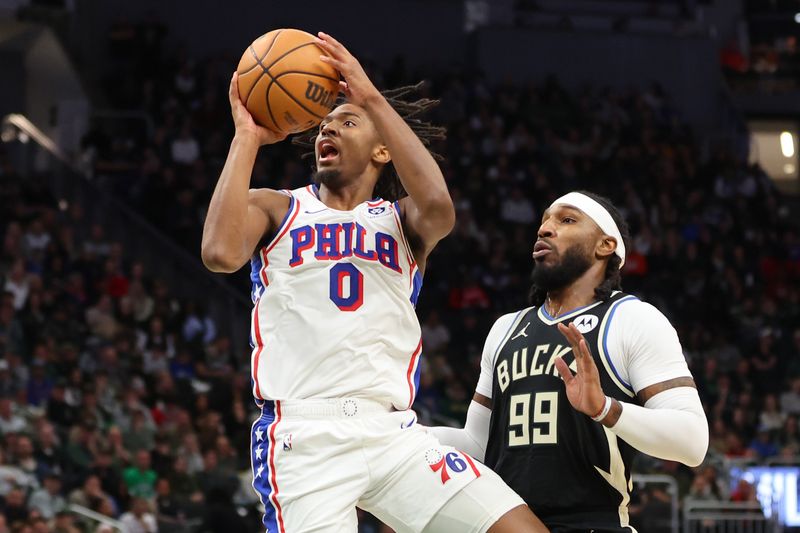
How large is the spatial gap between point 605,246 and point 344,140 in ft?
3.47

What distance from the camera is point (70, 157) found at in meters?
18.2

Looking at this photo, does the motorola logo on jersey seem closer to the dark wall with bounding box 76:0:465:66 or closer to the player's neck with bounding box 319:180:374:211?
the player's neck with bounding box 319:180:374:211

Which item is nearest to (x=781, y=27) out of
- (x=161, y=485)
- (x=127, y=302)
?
(x=127, y=302)

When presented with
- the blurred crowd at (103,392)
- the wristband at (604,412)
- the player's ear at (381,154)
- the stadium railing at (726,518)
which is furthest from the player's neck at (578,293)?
the stadium railing at (726,518)

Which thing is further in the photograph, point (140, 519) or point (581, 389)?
point (140, 519)

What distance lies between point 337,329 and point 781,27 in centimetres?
2233

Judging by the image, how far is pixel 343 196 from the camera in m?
4.73

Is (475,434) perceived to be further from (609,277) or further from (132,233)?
(132,233)

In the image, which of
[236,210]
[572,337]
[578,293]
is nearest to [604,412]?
[572,337]

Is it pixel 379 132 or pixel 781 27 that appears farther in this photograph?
pixel 781 27

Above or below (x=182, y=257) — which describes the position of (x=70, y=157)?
above

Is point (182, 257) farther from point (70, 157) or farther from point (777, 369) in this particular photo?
point (777, 369)

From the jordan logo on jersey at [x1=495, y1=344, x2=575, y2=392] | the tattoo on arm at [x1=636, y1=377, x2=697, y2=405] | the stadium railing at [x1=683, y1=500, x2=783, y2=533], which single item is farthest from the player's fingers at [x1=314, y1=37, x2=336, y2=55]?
the stadium railing at [x1=683, y1=500, x2=783, y2=533]

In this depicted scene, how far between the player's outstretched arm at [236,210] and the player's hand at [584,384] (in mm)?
1139
